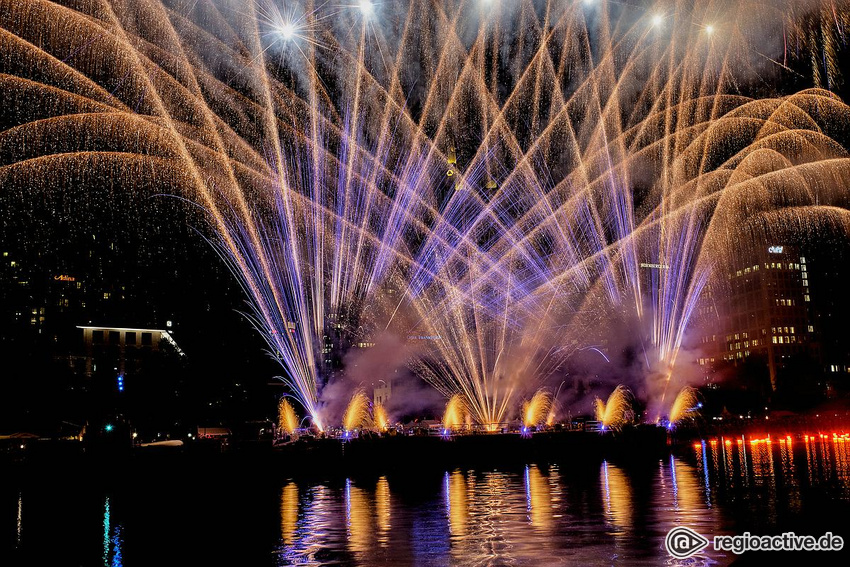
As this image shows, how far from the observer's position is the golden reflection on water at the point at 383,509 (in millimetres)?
13297

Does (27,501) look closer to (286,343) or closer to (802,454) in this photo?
(286,343)

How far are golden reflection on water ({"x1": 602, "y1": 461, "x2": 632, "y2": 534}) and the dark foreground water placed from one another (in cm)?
5

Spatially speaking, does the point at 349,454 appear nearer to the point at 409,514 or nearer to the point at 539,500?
the point at 539,500

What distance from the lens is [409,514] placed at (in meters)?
16.0

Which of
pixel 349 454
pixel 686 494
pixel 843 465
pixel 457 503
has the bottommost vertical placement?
pixel 843 465

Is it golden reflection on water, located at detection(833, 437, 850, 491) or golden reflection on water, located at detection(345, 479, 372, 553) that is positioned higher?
golden reflection on water, located at detection(345, 479, 372, 553)

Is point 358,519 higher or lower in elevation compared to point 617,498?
higher

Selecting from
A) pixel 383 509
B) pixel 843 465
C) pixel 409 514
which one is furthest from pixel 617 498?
pixel 843 465

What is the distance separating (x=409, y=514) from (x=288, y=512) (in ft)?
9.01
